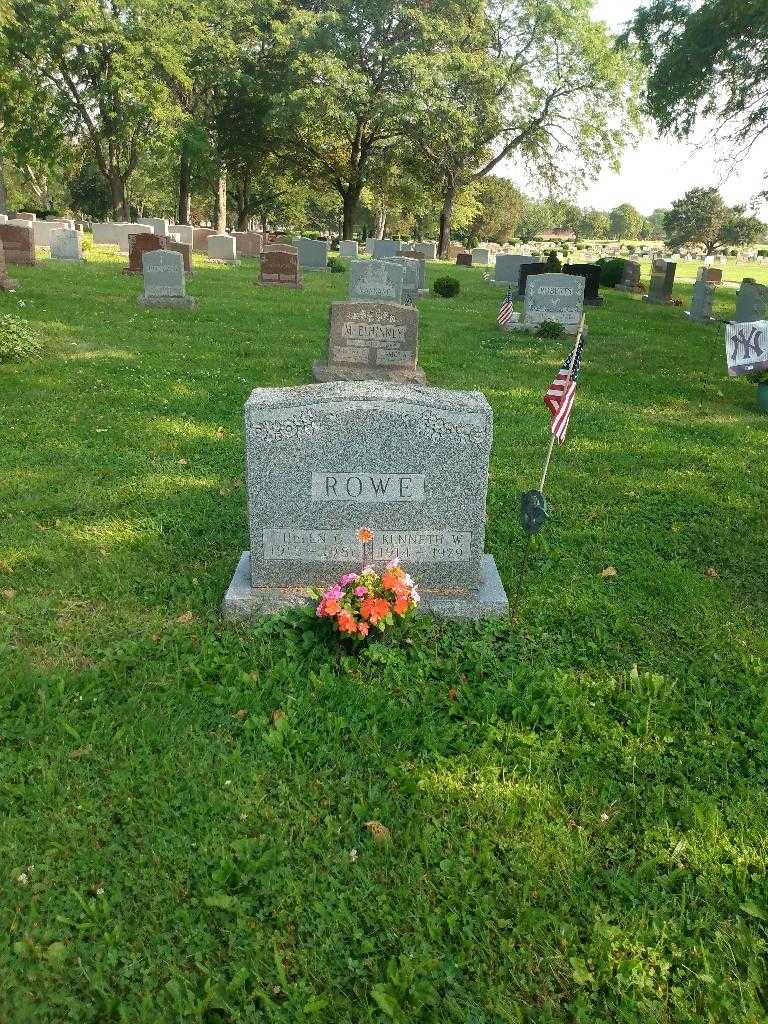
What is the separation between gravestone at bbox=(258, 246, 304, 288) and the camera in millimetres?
21359

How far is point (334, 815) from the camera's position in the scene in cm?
297

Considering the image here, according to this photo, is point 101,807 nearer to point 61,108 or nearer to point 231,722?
point 231,722

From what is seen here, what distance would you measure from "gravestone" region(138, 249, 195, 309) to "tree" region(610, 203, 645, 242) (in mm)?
137414

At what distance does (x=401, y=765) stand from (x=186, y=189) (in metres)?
41.3

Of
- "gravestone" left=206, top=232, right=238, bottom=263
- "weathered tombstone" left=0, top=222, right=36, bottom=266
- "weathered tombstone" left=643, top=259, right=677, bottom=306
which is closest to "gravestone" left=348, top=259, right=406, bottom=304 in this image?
"weathered tombstone" left=0, top=222, right=36, bottom=266

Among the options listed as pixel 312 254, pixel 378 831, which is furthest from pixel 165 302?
pixel 378 831

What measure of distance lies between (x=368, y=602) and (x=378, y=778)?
0.96 metres

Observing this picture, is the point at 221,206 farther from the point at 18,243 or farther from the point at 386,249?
the point at 18,243

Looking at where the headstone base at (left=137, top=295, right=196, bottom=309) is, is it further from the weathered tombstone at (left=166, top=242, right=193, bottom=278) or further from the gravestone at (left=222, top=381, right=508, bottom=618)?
the gravestone at (left=222, top=381, right=508, bottom=618)

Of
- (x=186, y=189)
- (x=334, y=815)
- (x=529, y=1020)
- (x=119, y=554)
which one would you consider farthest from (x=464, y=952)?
(x=186, y=189)

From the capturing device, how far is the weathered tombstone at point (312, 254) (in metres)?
27.5

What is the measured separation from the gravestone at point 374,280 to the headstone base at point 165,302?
3514 mm

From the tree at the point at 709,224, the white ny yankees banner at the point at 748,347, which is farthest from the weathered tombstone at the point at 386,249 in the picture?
the tree at the point at 709,224

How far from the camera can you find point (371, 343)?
10.5 m
